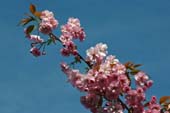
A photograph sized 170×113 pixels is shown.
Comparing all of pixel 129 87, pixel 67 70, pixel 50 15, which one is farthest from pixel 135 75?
pixel 50 15

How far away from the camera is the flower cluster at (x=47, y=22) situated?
21.0ft

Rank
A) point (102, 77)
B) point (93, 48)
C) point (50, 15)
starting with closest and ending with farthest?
point (102, 77), point (93, 48), point (50, 15)

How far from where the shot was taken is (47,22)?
6.46 meters

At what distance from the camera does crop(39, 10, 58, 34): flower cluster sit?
6395mm

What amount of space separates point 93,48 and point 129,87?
0.70 metres

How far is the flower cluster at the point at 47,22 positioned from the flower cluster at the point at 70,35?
6.7 inches

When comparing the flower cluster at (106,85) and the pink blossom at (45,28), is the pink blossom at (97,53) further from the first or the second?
the pink blossom at (45,28)

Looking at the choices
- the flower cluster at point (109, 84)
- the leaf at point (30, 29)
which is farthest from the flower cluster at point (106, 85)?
the leaf at point (30, 29)

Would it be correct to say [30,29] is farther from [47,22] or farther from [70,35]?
[70,35]

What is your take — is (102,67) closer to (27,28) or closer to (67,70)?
(67,70)

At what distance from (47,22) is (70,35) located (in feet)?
1.31

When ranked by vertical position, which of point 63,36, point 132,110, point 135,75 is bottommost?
point 132,110

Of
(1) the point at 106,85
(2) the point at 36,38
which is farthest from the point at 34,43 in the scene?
(1) the point at 106,85

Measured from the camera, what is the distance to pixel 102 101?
5699 mm
